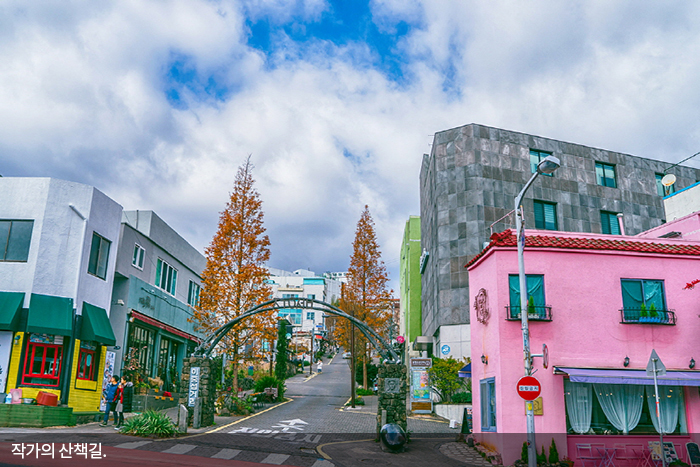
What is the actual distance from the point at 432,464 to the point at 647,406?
696 cm

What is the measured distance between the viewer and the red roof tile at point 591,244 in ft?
58.9

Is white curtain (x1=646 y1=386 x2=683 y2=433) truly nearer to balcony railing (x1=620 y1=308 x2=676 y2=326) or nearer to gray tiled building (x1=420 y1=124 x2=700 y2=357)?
balcony railing (x1=620 y1=308 x2=676 y2=326)

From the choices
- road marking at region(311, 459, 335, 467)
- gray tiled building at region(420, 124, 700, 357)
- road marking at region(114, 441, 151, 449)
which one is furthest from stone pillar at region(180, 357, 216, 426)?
gray tiled building at region(420, 124, 700, 357)

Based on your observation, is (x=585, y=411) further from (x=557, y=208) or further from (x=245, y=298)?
(x=557, y=208)

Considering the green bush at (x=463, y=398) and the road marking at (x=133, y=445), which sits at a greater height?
the green bush at (x=463, y=398)

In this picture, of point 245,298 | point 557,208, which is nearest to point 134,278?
point 245,298

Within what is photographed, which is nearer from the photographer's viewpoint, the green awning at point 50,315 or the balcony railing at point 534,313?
the balcony railing at point 534,313

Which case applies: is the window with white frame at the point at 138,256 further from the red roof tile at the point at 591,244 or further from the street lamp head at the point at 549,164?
the street lamp head at the point at 549,164

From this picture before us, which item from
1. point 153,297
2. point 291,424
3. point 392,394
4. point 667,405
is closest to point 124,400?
point 291,424

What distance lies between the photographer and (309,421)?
82.4 feet

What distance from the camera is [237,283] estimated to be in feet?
96.0

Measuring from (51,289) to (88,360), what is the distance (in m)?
3.78

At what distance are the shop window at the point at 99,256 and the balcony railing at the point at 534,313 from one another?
16.9 metres

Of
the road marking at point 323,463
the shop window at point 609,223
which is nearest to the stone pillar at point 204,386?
the road marking at point 323,463
